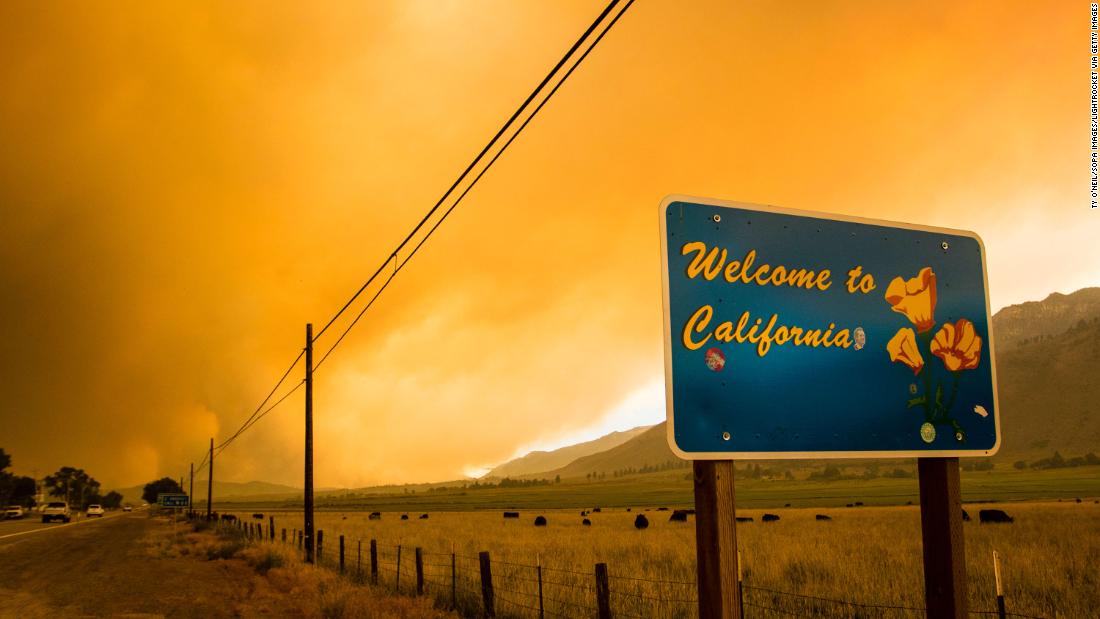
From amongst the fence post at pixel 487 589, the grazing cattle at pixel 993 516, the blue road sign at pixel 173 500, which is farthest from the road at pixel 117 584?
the grazing cattle at pixel 993 516

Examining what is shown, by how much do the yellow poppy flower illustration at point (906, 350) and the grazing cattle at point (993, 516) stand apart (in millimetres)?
34678

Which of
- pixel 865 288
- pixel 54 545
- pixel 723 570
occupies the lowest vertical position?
pixel 54 545

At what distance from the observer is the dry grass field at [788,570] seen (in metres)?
13.9

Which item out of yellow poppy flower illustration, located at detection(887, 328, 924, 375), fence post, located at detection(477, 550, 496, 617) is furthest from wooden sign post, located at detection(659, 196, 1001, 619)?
fence post, located at detection(477, 550, 496, 617)

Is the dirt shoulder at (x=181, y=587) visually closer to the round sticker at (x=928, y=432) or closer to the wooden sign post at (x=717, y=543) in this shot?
the wooden sign post at (x=717, y=543)

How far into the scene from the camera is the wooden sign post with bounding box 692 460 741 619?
422 centimetres

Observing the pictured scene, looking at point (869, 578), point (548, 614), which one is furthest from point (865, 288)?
point (869, 578)

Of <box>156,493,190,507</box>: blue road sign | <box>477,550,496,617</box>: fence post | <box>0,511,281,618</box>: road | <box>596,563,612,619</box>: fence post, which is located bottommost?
<box>156,493,190,507</box>: blue road sign

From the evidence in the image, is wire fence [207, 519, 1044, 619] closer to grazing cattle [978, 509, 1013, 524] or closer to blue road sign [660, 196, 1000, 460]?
blue road sign [660, 196, 1000, 460]

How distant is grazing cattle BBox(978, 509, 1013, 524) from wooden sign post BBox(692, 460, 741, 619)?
3540cm

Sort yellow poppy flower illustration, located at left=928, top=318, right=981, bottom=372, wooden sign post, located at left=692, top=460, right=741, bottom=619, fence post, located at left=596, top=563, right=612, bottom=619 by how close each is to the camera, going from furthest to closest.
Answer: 1. fence post, located at left=596, top=563, right=612, bottom=619
2. yellow poppy flower illustration, located at left=928, top=318, right=981, bottom=372
3. wooden sign post, located at left=692, top=460, right=741, bottom=619

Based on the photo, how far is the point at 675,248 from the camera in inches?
168

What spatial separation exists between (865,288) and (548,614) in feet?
35.4

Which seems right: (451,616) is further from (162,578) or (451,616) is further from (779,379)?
(162,578)
